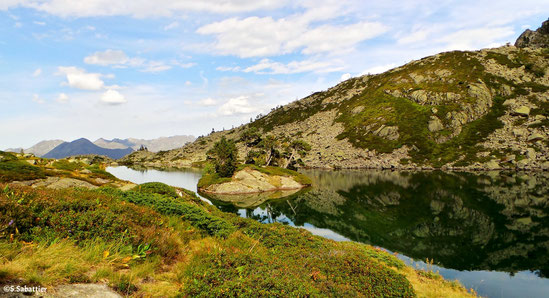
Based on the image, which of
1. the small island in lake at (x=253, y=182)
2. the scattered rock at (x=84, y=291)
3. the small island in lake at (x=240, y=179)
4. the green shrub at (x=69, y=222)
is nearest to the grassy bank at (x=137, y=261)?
the green shrub at (x=69, y=222)

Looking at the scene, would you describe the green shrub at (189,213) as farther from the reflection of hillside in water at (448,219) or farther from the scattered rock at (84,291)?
the reflection of hillside in water at (448,219)

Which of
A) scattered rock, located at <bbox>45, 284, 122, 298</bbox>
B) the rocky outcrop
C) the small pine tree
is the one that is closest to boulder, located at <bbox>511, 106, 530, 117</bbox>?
the rocky outcrop

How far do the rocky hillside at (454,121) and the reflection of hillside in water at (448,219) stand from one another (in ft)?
212

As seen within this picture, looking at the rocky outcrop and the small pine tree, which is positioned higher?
the small pine tree

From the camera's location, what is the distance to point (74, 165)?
1606 inches

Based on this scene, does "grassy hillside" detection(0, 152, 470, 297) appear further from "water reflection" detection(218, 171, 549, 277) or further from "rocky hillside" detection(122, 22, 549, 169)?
"rocky hillside" detection(122, 22, 549, 169)

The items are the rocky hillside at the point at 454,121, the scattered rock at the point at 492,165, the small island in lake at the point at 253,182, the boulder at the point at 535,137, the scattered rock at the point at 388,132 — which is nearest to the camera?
the small island in lake at the point at 253,182

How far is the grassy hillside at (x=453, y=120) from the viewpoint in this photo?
12325cm

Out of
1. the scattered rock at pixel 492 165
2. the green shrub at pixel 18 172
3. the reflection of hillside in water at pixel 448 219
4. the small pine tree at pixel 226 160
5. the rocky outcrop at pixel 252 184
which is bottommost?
the scattered rock at pixel 492 165

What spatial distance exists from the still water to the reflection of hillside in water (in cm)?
9

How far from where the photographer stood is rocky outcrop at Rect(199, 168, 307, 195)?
70.8 metres

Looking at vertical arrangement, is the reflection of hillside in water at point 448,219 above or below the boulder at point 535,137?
below

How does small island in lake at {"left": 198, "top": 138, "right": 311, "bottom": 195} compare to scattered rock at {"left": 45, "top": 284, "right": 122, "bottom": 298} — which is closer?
scattered rock at {"left": 45, "top": 284, "right": 122, "bottom": 298}

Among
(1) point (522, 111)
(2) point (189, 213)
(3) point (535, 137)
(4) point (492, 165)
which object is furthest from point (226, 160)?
(1) point (522, 111)
